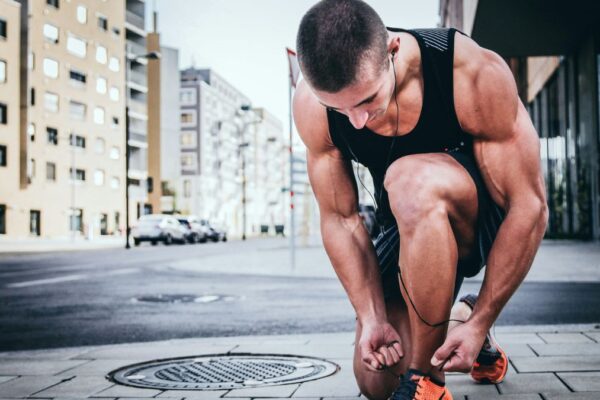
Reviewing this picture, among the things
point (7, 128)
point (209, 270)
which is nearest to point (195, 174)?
point (7, 128)

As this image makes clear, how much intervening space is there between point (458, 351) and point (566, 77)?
25.4 metres

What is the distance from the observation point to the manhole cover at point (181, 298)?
842 cm

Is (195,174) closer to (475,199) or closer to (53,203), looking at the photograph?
(53,203)

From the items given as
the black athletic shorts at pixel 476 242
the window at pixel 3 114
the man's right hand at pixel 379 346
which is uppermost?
the window at pixel 3 114

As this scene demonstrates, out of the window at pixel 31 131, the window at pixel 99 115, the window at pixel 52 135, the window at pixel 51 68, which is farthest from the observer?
the window at pixel 99 115

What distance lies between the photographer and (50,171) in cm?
4744

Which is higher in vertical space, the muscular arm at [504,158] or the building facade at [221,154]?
the building facade at [221,154]

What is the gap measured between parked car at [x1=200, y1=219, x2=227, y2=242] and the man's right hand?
4266 centimetres

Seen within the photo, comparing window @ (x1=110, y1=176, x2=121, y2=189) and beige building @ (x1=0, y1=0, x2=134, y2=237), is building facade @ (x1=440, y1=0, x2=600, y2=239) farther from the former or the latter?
window @ (x1=110, y1=176, x2=121, y2=189)

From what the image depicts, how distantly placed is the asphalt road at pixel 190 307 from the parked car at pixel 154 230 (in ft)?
74.7

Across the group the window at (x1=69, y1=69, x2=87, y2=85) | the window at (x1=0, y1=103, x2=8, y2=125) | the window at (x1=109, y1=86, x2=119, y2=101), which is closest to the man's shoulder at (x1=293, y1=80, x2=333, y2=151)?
the window at (x1=0, y1=103, x2=8, y2=125)

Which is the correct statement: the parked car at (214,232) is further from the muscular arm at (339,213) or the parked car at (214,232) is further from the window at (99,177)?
the muscular arm at (339,213)

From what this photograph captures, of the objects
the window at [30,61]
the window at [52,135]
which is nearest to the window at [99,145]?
the window at [52,135]

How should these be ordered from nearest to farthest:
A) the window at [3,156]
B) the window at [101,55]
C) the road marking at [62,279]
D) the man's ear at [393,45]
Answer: the man's ear at [393,45], the road marking at [62,279], the window at [3,156], the window at [101,55]
